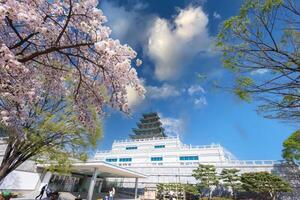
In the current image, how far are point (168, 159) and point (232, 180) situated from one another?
53.7 feet

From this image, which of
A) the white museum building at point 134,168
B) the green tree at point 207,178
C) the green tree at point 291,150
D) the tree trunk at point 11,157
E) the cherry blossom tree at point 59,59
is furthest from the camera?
the green tree at point 207,178

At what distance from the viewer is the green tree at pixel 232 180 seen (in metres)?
18.2

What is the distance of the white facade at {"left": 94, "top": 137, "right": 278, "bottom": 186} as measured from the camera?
23044 millimetres

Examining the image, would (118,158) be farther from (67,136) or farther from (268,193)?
(67,136)

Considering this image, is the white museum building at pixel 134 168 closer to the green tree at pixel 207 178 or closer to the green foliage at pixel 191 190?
the green tree at pixel 207 178

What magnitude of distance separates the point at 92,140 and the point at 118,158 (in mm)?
31279

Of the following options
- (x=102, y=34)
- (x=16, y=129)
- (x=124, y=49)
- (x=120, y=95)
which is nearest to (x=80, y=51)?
(x=102, y=34)

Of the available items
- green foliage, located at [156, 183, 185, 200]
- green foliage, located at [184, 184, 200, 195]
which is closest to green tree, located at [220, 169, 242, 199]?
green foliage, located at [184, 184, 200, 195]

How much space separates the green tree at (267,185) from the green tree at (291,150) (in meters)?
3.36

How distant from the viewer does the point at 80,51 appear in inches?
138

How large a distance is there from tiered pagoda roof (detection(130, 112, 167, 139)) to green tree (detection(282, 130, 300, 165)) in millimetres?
36110

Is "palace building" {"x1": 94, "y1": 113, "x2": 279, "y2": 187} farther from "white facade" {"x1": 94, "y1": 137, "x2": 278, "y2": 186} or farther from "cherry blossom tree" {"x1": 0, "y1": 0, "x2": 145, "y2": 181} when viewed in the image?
"cherry blossom tree" {"x1": 0, "y1": 0, "x2": 145, "y2": 181}

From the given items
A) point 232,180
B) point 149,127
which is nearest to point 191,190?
point 232,180

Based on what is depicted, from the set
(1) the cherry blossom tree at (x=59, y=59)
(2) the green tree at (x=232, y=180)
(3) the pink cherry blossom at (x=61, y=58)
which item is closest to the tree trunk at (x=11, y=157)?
(1) the cherry blossom tree at (x=59, y=59)
